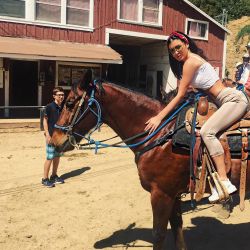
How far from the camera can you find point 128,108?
4.01 m

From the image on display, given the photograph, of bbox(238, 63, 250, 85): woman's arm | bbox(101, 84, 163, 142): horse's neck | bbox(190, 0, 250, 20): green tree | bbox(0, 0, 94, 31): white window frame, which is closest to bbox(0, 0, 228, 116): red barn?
bbox(0, 0, 94, 31): white window frame

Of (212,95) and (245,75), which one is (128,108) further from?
(245,75)

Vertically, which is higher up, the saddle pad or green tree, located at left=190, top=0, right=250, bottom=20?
green tree, located at left=190, top=0, right=250, bottom=20

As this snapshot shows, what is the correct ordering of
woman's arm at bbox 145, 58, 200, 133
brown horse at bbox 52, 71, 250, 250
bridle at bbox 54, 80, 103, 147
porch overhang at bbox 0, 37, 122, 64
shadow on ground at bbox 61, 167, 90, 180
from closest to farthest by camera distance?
woman's arm at bbox 145, 58, 200, 133, brown horse at bbox 52, 71, 250, 250, bridle at bbox 54, 80, 103, 147, shadow on ground at bbox 61, 167, 90, 180, porch overhang at bbox 0, 37, 122, 64

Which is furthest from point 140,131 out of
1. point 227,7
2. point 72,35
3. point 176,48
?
point 227,7

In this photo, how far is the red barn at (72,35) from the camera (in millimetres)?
16250

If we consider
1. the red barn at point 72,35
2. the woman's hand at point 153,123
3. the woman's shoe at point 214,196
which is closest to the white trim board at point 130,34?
the red barn at point 72,35

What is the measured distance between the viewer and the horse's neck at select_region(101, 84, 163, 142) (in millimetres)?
3992

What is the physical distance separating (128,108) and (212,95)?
96 cm

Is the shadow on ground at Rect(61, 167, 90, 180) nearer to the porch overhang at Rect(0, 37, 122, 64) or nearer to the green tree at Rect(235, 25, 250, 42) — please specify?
the porch overhang at Rect(0, 37, 122, 64)

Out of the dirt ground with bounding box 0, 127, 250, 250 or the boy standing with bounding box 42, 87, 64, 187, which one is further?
the boy standing with bounding box 42, 87, 64, 187

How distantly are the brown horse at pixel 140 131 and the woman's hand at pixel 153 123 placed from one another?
0.11 meters

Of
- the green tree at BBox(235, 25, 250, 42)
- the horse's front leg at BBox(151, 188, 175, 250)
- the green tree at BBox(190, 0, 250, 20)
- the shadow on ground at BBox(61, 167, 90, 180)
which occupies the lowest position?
the shadow on ground at BBox(61, 167, 90, 180)

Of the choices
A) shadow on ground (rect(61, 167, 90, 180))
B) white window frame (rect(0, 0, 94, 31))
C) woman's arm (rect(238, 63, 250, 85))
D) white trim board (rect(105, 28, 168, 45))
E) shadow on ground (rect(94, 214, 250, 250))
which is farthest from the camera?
white trim board (rect(105, 28, 168, 45))
